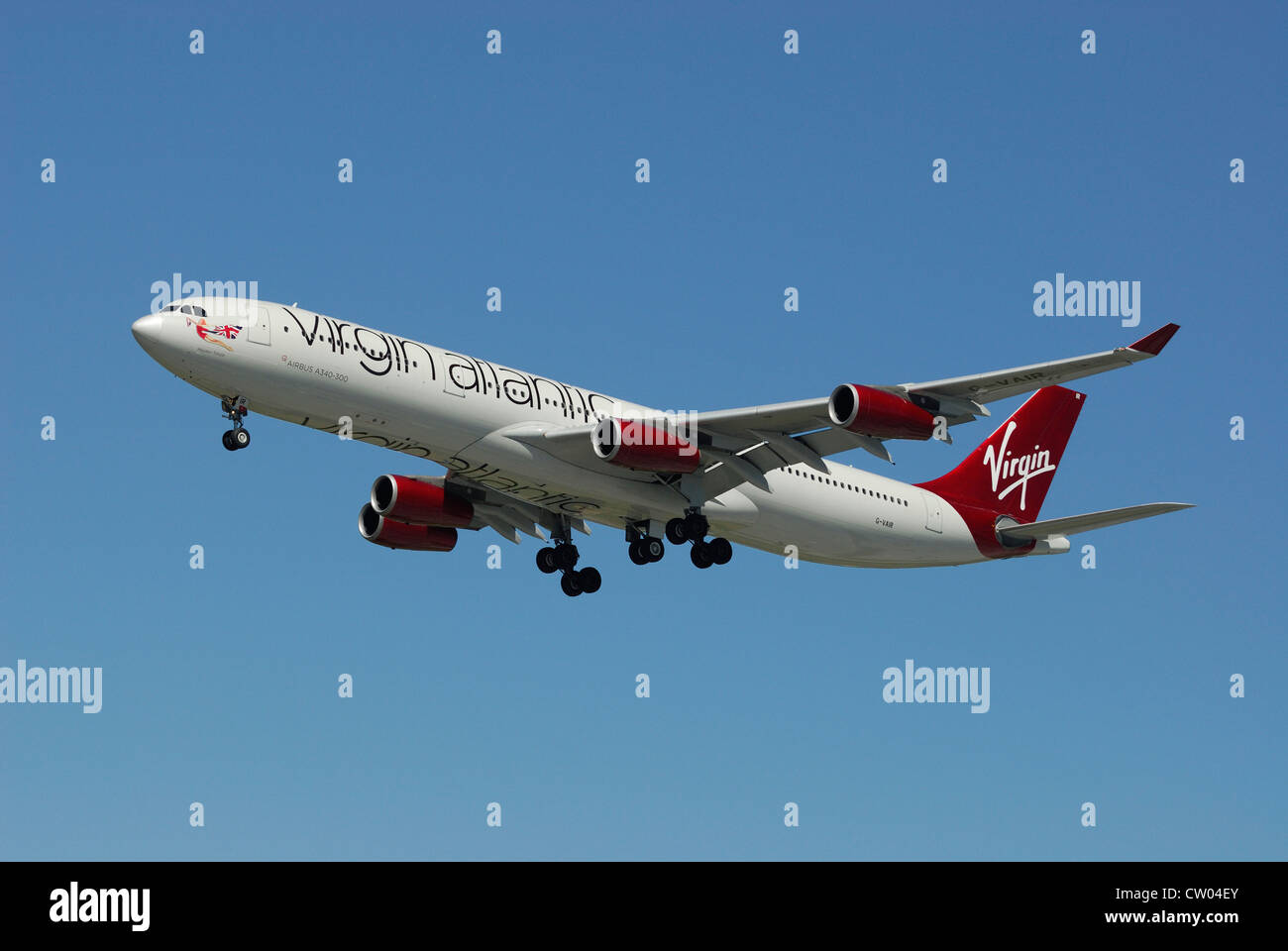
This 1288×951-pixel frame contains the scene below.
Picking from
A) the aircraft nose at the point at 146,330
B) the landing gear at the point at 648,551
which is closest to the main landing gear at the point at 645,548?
the landing gear at the point at 648,551

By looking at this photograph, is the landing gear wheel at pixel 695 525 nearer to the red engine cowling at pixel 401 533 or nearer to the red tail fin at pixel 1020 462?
the red engine cowling at pixel 401 533

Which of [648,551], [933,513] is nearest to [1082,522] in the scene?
[933,513]

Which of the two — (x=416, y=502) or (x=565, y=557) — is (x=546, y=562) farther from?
(x=416, y=502)

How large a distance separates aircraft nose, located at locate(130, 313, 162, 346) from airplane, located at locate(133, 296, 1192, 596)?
4 cm

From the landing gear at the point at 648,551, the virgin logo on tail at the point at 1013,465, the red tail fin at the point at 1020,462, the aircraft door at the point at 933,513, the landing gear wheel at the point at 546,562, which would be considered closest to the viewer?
the landing gear at the point at 648,551

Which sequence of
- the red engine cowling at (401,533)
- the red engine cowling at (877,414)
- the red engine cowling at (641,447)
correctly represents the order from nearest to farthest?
the red engine cowling at (877,414) < the red engine cowling at (641,447) < the red engine cowling at (401,533)

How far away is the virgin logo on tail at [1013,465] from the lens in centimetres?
5334

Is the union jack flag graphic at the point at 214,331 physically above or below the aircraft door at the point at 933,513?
above

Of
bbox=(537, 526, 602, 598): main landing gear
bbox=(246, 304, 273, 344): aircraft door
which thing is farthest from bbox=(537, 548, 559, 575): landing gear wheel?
bbox=(246, 304, 273, 344): aircraft door

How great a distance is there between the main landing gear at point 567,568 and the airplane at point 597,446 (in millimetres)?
43

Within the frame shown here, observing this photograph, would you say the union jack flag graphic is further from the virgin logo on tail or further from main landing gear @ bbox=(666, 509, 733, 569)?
the virgin logo on tail

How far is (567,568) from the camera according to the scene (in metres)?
47.2

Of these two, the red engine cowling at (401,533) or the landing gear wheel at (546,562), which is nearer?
the red engine cowling at (401,533)

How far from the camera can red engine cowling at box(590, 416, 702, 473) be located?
4081 centimetres
